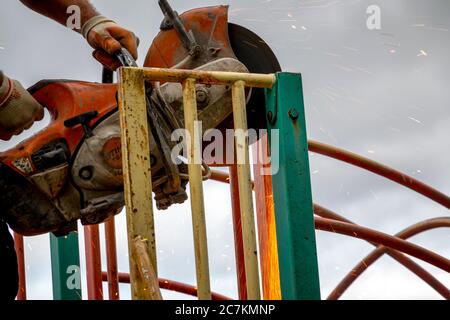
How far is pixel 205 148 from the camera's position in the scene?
3234 mm

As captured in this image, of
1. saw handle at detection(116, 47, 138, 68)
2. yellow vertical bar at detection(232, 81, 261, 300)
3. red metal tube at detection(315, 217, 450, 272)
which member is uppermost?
saw handle at detection(116, 47, 138, 68)

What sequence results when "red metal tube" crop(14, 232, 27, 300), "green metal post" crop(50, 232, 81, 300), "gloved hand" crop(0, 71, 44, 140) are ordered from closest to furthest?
1. "gloved hand" crop(0, 71, 44, 140)
2. "green metal post" crop(50, 232, 81, 300)
3. "red metal tube" crop(14, 232, 27, 300)

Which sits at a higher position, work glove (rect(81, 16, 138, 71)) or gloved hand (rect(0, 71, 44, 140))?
work glove (rect(81, 16, 138, 71))

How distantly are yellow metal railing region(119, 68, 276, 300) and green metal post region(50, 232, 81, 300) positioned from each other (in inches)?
59.7

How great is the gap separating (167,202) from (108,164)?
0.87 feet

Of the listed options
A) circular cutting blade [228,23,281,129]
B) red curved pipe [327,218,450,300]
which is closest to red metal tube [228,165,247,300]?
circular cutting blade [228,23,281,129]

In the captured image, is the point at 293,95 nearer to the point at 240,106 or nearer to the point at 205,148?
the point at 240,106

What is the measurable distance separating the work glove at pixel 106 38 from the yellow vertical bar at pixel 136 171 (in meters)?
0.48

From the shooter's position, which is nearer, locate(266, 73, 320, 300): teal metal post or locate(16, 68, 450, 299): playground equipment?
locate(16, 68, 450, 299): playground equipment

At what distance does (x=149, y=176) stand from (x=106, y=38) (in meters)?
0.77

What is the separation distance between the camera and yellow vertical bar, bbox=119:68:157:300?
245 centimetres

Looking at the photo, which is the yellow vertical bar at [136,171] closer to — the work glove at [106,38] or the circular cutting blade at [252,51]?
the work glove at [106,38]
